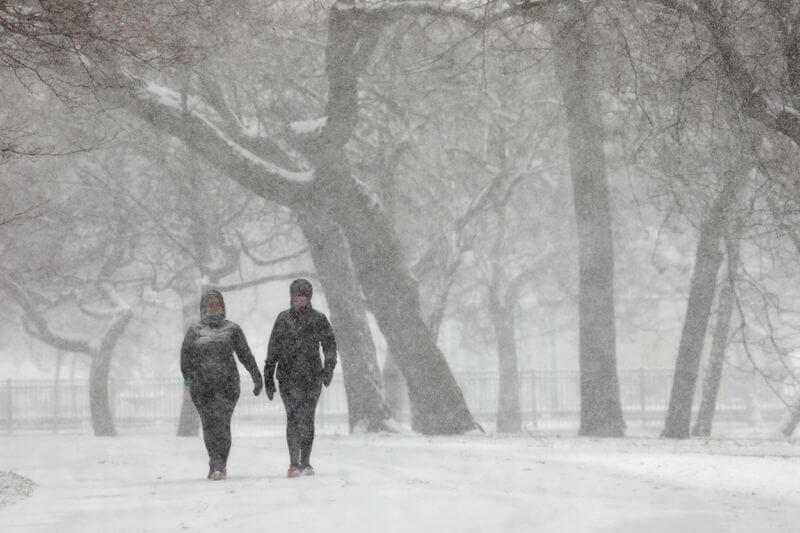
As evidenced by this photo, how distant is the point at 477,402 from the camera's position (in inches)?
1635

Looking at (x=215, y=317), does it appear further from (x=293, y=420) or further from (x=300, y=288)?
(x=293, y=420)

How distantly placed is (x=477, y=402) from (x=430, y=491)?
106ft

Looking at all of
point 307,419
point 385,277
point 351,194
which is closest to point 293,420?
point 307,419

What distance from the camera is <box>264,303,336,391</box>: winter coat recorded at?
10656mm

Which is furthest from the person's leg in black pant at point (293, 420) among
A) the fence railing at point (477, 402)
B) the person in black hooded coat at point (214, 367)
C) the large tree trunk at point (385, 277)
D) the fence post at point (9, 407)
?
the fence post at point (9, 407)

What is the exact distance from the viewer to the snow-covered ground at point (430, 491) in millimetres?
7719

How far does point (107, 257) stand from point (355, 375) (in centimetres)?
1102

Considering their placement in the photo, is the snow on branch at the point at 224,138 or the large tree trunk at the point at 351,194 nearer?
the large tree trunk at the point at 351,194

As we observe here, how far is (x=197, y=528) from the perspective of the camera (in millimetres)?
7520

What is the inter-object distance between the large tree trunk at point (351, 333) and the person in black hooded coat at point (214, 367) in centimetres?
862

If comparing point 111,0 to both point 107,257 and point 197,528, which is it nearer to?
point 197,528

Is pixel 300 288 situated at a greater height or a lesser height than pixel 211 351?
greater

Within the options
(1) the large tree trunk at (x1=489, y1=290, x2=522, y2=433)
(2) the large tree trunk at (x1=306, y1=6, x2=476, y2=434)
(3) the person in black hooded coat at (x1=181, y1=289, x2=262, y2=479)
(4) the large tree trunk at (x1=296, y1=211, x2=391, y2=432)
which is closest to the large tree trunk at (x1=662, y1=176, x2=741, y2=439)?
(2) the large tree trunk at (x1=306, y1=6, x2=476, y2=434)

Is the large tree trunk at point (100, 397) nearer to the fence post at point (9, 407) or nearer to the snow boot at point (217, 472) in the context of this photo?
the fence post at point (9, 407)
